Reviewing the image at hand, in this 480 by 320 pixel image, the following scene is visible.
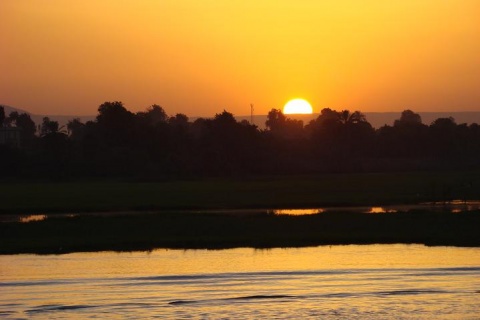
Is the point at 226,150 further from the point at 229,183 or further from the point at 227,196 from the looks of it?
the point at 227,196

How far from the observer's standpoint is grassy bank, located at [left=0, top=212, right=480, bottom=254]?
1586 inches

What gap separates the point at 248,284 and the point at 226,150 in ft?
340

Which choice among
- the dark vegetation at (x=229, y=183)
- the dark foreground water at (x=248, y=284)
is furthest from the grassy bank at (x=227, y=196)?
the dark foreground water at (x=248, y=284)

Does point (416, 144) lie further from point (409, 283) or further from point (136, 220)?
point (409, 283)

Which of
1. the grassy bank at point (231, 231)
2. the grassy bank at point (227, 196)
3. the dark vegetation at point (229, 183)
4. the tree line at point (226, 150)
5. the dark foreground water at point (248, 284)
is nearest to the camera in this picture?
the dark foreground water at point (248, 284)

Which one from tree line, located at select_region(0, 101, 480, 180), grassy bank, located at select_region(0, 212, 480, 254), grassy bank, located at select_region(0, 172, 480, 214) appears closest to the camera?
grassy bank, located at select_region(0, 212, 480, 254)

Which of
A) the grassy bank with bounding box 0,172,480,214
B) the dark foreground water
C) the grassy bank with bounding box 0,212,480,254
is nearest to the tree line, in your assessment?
the grassy bank with bounding box 0,172,480,214

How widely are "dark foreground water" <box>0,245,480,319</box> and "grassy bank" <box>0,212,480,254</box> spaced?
94.9 inches

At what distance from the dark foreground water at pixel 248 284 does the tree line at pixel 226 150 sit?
84.0 metres

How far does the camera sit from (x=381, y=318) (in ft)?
77.4

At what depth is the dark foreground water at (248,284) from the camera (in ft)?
80.7

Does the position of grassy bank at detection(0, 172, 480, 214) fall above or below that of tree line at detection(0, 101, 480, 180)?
below

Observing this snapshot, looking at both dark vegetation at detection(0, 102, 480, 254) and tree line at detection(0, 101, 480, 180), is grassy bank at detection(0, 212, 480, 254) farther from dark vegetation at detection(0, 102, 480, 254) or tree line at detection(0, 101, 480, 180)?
tree line at detection(0, 101, 480, 180)

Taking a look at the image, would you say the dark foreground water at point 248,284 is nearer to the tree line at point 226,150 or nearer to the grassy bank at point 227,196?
the grassy bank at point 227,196
